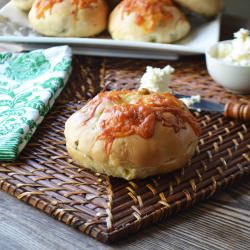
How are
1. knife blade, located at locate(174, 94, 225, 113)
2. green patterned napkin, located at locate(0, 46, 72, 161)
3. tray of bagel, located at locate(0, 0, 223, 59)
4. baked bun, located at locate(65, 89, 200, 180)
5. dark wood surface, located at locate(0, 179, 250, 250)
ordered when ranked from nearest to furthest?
dark wood surface, located at locate(0, 179, 250, 250) → baked bun, located at locate(65, 89, 200, 180) → green patterned napkin, located at locate(0, 46, 72, 161) → knife blade, located at locate(174, 94, 225, 113) → tray of bagel, located at locate(0, 0, 223, 59)

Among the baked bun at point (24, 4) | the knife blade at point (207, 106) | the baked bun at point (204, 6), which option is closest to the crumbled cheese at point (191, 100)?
the knife blade at point (207, 106)

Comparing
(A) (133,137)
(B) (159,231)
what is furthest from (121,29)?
(B) (159,231)

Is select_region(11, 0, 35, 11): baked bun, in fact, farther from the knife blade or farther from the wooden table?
the wooden table

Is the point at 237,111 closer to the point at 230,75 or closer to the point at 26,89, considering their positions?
the point at 230,75

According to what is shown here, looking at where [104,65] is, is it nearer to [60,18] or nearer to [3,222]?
[60,18]

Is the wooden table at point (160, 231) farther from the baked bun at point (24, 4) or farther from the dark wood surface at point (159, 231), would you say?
the baked bun at point (24, 4)

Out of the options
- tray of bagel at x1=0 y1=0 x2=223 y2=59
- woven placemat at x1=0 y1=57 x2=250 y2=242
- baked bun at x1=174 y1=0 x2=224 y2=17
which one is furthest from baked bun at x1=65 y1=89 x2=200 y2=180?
baked bun at x1=174 y1=0 x2=224 y2=17

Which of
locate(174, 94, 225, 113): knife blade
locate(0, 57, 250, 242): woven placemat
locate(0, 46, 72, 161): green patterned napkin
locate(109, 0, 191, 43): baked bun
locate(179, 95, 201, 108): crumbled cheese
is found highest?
locate(109, 0, 191, 43): baked bun

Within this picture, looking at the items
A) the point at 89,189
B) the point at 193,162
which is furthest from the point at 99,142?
the point at 193,162
